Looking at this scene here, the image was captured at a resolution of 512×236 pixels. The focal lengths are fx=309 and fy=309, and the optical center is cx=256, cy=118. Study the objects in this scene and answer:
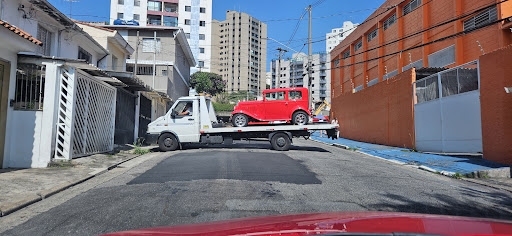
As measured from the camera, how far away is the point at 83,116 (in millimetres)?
9711

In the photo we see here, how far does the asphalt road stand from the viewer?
395 centimetres

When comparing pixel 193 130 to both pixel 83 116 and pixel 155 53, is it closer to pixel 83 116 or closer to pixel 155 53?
pixel 83 116

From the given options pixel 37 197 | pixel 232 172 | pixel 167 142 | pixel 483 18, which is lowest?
pixel 37 197

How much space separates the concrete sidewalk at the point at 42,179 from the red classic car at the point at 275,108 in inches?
218

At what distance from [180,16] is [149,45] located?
118 feet

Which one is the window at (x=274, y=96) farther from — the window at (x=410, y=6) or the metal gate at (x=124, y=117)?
the window at (x=410, y=6)

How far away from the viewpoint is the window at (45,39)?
10.6 meters

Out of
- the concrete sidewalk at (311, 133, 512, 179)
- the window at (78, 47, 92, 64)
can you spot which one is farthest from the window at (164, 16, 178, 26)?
the concrete sidewalk at (311, 133, 512, 179)

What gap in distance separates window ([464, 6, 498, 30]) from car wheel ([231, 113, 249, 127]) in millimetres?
11260

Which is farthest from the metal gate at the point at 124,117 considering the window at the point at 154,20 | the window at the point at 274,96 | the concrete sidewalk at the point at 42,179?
the window at the point at 154,20

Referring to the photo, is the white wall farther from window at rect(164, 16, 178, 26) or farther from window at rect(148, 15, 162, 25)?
window at rect(148, 15, 162, 25)

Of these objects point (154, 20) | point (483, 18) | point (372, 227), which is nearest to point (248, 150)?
point (372, 227)

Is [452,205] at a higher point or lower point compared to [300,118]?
lower

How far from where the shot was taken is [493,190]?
261 inches
